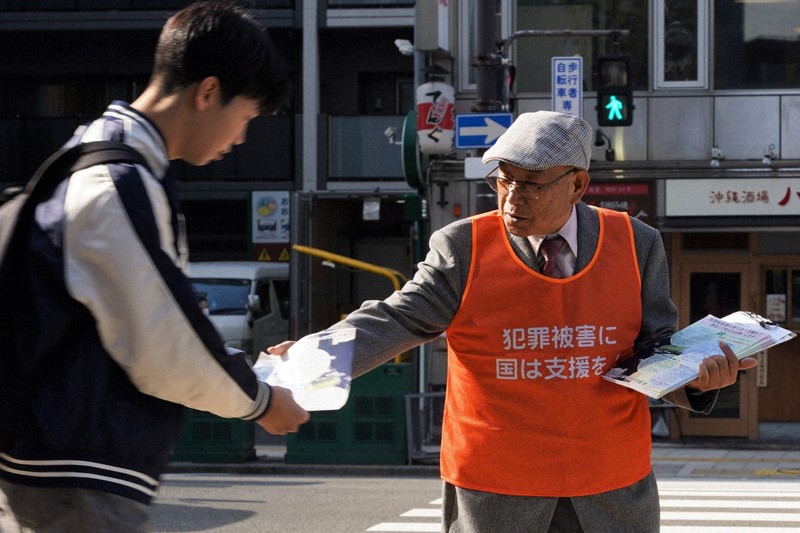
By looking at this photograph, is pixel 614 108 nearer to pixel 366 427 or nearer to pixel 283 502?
pixel 366 427

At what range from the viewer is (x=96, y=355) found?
2340 mm

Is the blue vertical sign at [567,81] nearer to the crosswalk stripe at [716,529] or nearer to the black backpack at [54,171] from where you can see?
the crosswalk stripe at [716,529]

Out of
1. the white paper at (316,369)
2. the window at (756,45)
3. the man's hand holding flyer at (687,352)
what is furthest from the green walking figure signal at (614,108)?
the white paper at (316,369)

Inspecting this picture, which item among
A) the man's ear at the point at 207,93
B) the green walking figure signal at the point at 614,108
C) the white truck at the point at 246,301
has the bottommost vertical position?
the white truck at the point at 246,301

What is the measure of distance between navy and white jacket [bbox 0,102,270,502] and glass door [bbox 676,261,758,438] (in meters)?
14.9

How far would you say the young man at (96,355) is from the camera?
91.2 inches

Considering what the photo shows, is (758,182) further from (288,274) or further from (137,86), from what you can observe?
(137,86)

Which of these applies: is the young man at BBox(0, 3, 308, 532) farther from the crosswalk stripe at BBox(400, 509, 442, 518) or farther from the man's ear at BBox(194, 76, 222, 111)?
the crosswalk stripe at BBox(400, 509, 442, 518)

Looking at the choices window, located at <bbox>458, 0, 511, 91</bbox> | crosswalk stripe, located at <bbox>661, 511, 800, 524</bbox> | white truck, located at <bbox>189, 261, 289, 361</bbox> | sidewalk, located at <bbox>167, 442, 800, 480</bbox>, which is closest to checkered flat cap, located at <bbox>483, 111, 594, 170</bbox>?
crosswalk stripe, located at <bbox>661, 511, 800, 524</bbox>

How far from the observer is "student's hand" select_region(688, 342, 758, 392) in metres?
3.34

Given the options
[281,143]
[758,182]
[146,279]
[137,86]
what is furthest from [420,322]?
[137,86]

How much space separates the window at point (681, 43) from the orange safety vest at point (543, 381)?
14.6 m

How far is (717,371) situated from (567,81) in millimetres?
12854

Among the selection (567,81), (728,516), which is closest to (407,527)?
(728,516)
